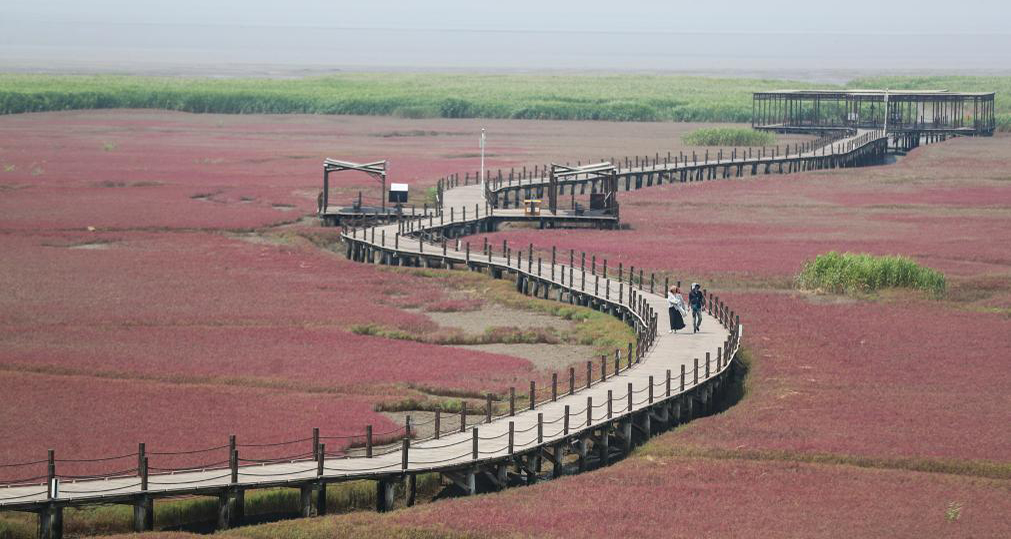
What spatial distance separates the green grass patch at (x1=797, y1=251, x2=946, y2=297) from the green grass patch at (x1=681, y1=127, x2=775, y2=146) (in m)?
71.4

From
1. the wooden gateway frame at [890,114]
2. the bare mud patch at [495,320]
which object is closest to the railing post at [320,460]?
the bare mud patch at [495,320]

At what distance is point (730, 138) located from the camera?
128 metres

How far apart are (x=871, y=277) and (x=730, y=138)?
2863 inches

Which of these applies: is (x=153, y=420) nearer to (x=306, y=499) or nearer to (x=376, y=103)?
(x=306, y=499)

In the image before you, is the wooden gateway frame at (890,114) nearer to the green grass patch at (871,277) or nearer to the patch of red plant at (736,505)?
the green grass patch at (871,277)

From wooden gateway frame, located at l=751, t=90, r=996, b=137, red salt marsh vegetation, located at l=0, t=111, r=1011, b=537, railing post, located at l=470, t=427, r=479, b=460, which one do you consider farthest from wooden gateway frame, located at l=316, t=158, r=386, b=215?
wooden gateway frame, located at l=751, t=90, r=996, b=137

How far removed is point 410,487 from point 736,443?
7.25 meters

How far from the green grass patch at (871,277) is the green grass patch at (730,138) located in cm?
7143

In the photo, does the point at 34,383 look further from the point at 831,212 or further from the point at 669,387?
the point at 831,212

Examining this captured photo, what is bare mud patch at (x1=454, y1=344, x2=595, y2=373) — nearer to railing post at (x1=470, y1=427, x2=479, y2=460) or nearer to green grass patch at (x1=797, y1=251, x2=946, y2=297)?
green grass patch at (x1=797, y1=251, x2=946, y2=297)

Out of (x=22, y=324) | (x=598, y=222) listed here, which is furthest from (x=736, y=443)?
(x=598, y=222)

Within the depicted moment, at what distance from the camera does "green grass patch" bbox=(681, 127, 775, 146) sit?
127 meters

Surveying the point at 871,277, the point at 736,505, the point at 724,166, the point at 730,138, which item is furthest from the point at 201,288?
the point at 730,138

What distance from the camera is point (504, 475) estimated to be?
102 ft
